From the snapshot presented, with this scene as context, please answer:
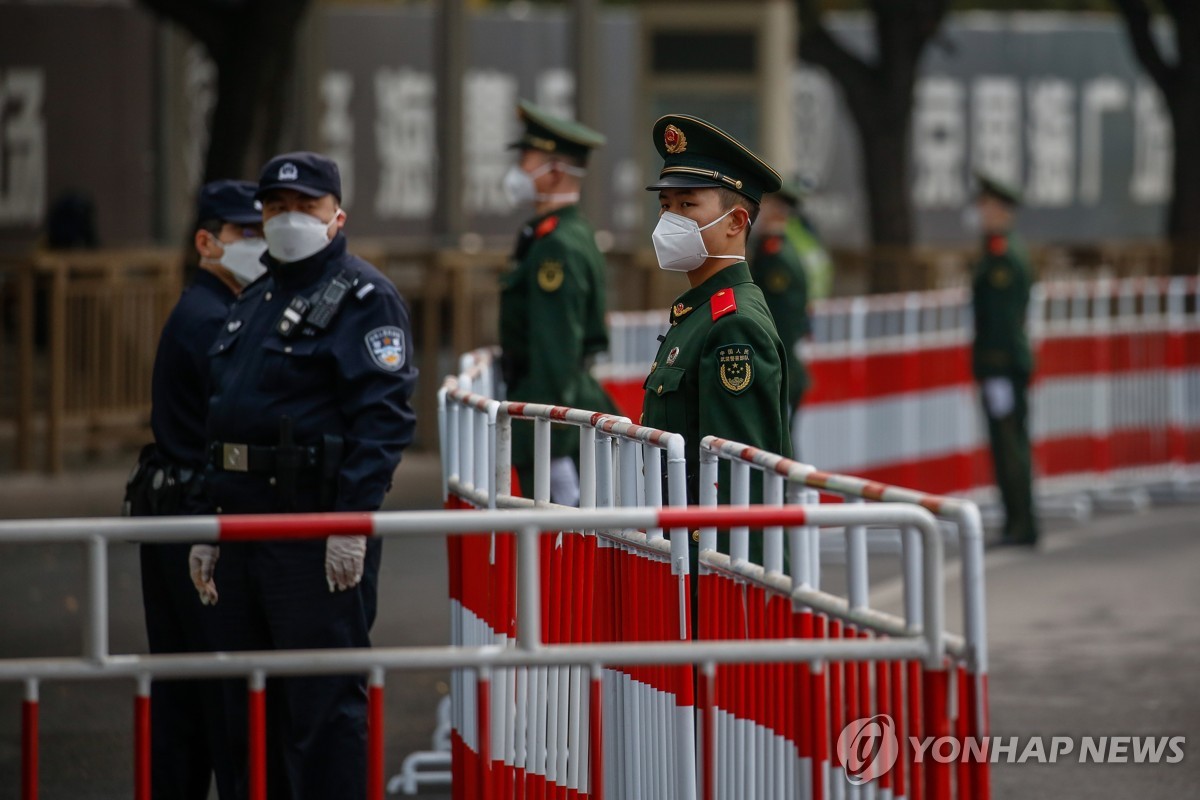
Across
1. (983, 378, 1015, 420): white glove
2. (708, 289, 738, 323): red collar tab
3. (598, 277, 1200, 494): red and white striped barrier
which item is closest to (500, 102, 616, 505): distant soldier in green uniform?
(708, 289, 738, 323): red collar tab

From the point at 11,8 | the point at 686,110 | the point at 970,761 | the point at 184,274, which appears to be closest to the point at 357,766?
the point at 970,761

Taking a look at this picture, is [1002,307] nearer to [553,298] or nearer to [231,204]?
[553,298]

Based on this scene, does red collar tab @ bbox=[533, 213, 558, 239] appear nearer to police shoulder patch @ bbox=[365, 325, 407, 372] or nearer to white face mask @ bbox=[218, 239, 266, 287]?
white face mask @ bbox=[218, 239, 266, 287]

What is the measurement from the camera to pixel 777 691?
4.43 m

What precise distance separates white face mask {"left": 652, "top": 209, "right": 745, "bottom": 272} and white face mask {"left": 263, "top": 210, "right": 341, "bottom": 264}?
93cm

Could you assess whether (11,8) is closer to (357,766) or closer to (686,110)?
(686,110)

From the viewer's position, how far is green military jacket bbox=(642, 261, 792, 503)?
5480 millimetres

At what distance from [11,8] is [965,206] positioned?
13458 millimetres

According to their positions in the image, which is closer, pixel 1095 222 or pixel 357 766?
pixel 357 766

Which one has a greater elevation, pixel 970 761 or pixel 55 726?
pixel 970 761

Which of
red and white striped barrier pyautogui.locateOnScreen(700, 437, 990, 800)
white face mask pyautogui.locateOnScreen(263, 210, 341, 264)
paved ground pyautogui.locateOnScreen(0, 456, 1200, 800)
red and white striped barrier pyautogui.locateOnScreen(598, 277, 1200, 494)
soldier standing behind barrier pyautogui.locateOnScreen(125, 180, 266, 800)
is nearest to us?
red and white striped barrier pyautogui.locateOnScreen(700, 437, 990, 800)

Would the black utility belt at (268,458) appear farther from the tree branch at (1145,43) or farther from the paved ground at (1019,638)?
the tree branch at (1145,43)

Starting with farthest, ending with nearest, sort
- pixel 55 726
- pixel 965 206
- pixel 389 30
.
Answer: pixel 965 206
pixel 389 30
pixel 55 726

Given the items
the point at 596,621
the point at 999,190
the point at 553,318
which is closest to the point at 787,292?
the point at 999,190
